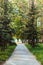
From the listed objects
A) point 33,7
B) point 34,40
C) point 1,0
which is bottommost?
point 34,40

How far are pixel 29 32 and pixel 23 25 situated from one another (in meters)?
2.56

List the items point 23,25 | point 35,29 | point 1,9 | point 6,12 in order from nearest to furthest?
1. point 1,9
2. point 6,12
3. point 35,29
4. point 23,25

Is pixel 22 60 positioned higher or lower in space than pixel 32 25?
higher

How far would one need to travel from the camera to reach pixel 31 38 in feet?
123

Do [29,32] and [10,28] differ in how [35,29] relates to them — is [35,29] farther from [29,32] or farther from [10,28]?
[10,28]

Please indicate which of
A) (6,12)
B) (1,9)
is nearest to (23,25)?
(6,12)

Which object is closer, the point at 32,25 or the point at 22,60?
the point at 22,60

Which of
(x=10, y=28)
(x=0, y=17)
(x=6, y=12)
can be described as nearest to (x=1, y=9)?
(x=0, y=17)

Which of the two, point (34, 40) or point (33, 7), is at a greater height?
point (33, 7)

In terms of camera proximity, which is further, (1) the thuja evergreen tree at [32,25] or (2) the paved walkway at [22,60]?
(1) the thuja evergreen tree at [32,25]

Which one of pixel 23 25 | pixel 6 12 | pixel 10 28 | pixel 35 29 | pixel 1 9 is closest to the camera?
pixel 1 9

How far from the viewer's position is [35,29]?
37219 millimetres

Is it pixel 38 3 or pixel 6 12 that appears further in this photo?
pixel 38 3

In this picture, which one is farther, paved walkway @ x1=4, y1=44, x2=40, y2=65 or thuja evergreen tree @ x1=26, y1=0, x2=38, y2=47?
thuja evergreen tree @ x1=26, y1=0, x2=38, y2=47
